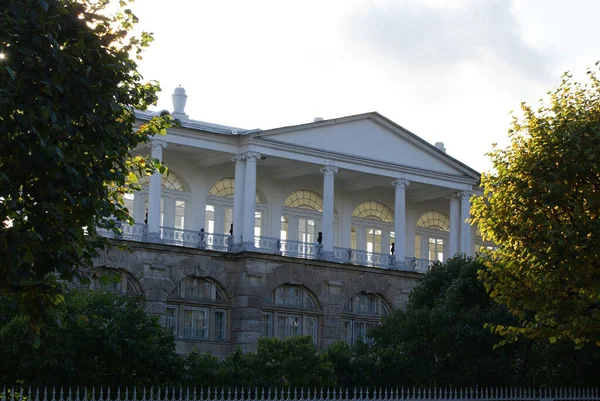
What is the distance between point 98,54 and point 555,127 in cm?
Answer: 1014

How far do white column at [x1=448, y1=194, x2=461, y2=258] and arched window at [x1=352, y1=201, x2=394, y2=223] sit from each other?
2.75 metres

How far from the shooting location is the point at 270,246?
40469 mm

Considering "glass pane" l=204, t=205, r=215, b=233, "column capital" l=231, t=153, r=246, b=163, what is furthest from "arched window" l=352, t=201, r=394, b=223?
"column capital" l=231, t=153, r=246, b=163

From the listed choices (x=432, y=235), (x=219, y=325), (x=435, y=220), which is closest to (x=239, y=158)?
(x=219, y=325)

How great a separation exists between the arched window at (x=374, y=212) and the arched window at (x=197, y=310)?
9.09 metres

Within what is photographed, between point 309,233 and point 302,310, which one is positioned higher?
point 309,233

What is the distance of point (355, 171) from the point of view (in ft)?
139

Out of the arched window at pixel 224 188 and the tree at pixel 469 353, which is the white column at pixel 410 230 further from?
the tree at pixel 469 353

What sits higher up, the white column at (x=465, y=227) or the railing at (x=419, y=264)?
the white column at (x=465, y=227)

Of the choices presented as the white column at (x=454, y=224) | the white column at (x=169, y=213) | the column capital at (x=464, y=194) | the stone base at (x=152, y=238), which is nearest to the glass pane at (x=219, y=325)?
the stone base at (x=152, y=238)

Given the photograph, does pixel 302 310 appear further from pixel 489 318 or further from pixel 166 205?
pixel 489 318

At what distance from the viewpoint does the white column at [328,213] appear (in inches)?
1606

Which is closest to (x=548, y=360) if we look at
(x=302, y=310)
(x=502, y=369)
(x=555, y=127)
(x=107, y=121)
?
(x=502, y=369)

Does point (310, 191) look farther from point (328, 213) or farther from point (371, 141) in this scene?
point (328, 213)
